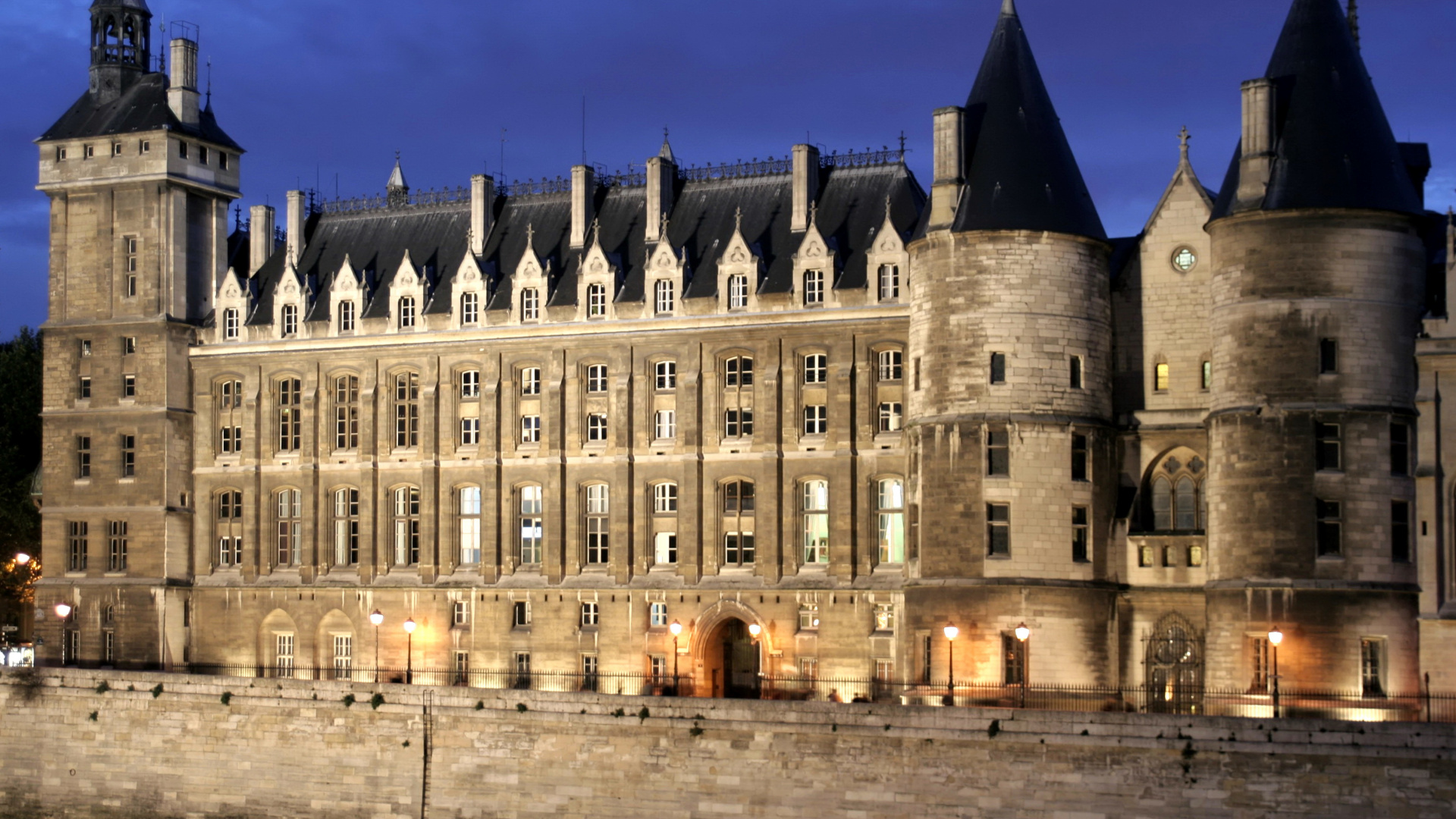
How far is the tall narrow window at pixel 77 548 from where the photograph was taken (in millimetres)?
87125

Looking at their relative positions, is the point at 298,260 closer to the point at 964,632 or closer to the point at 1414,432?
the point at 964,632

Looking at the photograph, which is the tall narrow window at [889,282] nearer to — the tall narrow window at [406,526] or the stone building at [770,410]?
the stone building at [770,410]

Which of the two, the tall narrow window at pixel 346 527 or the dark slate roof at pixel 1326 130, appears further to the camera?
the tall narrow window at pixel 346 527

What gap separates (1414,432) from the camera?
2493 inches

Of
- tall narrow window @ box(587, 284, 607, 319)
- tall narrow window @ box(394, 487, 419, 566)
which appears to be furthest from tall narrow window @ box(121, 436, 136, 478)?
tall narrow window @ box(587, 284, 607, 319)

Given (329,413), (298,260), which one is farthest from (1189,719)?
(298,260)

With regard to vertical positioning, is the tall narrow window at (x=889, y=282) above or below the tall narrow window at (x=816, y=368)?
above

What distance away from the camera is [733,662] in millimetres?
79188

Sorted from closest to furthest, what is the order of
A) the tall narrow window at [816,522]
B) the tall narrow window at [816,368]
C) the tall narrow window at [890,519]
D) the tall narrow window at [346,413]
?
the tall narrow window at [890,519] → the tall narrow window at [816,522] → the tall narrow window at [816,368] → the tall narrow window at [346,413]

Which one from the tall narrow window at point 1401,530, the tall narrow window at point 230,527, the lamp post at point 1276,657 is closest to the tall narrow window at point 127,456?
the tall narrow window at point 230,527

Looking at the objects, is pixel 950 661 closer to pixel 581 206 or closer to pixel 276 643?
pixel 581 206

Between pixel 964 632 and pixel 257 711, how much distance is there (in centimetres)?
2307

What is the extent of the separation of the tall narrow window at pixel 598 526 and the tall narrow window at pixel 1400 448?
96.2 feet

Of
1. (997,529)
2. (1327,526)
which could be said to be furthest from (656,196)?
(1327,526)
